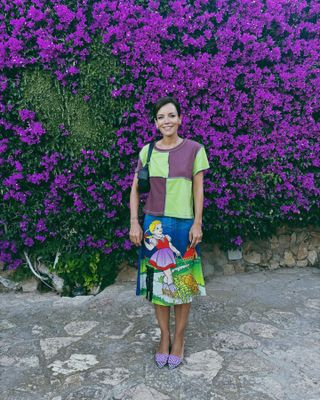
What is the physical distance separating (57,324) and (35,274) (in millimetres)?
900

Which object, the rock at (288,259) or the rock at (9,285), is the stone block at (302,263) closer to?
the rock at (288,259)

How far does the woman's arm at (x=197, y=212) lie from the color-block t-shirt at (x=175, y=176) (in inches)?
1.3

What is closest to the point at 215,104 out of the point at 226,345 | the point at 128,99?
the point at 128,99

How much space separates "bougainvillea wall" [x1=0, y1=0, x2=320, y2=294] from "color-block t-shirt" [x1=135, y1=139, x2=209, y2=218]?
49.7 inches

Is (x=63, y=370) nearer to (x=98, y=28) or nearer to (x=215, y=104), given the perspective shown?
(x=215, y=104)

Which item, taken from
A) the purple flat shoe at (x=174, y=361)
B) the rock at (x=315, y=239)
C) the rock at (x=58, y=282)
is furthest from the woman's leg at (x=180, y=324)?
the rock at (x=315, y=239)

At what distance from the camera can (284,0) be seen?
14.3ft

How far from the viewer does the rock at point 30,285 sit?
4.54m

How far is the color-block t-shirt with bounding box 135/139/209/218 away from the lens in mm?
2811

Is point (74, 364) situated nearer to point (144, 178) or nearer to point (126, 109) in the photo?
point (144, 178)

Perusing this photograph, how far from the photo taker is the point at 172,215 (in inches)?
111

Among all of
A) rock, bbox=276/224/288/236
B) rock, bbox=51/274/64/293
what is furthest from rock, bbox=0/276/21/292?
rock, bbox=276/224/288/236

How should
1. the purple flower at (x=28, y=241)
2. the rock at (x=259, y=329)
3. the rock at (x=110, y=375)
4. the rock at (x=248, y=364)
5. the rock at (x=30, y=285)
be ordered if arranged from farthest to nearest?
the rock at (x=30, y=285) < the purple flower at (x=28, y=241) < the rock at (x=259, y=329) < the rock at (x=248, y=364) < the rock at (x=110, y=375)

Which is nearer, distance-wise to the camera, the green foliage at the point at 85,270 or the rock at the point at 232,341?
the rock at the point at 232,341
